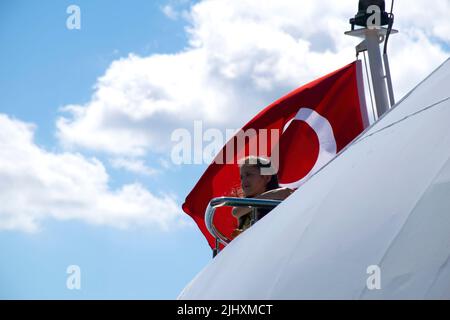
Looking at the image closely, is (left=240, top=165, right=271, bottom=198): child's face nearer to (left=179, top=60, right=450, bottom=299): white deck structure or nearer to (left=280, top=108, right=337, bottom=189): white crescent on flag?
(left=179, top=60, right=450, bottom=299): white deck structure

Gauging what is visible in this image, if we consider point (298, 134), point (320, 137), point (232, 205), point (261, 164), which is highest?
point (298, 134)

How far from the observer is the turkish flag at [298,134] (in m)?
14.0

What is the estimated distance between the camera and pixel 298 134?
561 inches

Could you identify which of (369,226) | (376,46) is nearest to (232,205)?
(369,226)

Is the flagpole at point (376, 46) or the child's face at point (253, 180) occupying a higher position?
the flagpole at point (376, 46)

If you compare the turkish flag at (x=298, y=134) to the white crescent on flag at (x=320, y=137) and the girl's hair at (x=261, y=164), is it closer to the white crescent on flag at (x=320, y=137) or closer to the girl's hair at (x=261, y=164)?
the white crescent on flag at (x=320, y=137)

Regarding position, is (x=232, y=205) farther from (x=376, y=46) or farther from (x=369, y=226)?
(x=376, y=46)

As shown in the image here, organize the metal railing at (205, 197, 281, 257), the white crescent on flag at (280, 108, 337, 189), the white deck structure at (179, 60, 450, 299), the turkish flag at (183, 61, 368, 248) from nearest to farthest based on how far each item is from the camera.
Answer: the white deck structure at (179, 60, 450, 299) < the metal railing at (205, 197, 281, 257) < the white crescent on flag at (280, 108, 337, 189) < the turkish flag at (183, 61, 368, 248)

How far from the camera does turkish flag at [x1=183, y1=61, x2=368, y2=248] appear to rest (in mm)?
14047

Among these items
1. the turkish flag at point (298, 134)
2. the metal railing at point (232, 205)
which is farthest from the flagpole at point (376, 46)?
the metal railing at point (232, 205)

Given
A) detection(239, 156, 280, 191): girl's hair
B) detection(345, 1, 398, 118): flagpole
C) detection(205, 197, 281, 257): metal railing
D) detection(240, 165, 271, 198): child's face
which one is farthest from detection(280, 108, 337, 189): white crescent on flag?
detection(205, 197, 281, 257): metal railing

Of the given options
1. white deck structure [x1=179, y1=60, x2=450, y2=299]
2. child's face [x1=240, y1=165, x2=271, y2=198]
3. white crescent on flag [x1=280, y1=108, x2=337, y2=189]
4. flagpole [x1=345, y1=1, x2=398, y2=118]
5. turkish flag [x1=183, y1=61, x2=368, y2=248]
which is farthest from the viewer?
turkish flag [x1=183, y1=61, x2=368, y2=248]
